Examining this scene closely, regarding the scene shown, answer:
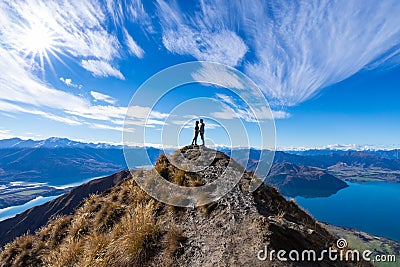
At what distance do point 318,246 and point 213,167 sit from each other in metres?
8.76

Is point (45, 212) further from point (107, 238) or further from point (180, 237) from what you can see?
point (180, 237)

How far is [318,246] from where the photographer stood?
944cm

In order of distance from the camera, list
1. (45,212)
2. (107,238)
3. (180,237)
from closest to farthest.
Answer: (180,237)
(107,238)
(45,212)

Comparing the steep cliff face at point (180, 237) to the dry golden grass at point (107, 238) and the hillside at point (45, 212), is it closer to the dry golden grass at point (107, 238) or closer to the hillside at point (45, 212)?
the dry golden grass at point (107, 238)

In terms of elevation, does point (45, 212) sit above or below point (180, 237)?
below

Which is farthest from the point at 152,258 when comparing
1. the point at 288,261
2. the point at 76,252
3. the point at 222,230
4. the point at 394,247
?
the point at 394,247

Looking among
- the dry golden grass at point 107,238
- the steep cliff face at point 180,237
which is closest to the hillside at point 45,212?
the dry golden grass at point 107,238

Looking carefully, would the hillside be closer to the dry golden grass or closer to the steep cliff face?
the dry golden grass

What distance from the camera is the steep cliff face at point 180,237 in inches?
337

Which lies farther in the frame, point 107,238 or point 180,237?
point 107,238

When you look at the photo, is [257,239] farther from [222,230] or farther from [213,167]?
[213,167]

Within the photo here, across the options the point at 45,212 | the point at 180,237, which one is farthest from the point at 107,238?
the point at 45,212

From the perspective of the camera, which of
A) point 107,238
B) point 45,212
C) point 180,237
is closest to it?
point 180,237

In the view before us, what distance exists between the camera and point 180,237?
9734 millimetres
